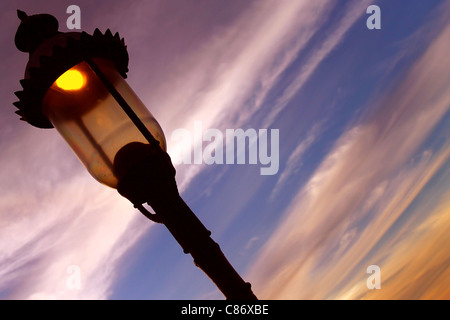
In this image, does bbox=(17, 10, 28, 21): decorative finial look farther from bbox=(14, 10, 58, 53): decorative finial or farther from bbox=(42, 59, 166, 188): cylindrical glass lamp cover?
bbox=(42, 59, 166, 188): cylindrical glass lamp cover

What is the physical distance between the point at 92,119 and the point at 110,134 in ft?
0.45

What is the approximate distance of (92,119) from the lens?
2.11 m

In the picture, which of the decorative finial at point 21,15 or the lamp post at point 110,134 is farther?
the decorative finial at point 21,15

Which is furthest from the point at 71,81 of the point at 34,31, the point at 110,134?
the point at 34,31

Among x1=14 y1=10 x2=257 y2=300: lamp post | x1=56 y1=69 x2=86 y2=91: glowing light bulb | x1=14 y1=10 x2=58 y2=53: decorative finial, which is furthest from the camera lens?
x1=14 y1=10 x2=58 y2=53: decorative finial

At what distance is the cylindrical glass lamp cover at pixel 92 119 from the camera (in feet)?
6.86

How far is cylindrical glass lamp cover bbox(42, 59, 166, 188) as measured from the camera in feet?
6.86

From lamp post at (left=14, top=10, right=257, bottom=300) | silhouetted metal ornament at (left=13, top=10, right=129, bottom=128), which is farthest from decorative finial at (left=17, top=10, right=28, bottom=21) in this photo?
lamp post at (left=14, top=10, right=257, bottom=300)

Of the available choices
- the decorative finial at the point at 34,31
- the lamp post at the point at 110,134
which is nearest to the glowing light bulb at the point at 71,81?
the lamp post at the point at 110,134

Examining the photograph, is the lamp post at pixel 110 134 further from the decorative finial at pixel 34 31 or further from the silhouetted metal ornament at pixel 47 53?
the decorative finial at pixel 34 31

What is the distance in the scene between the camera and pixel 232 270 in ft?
6.66
